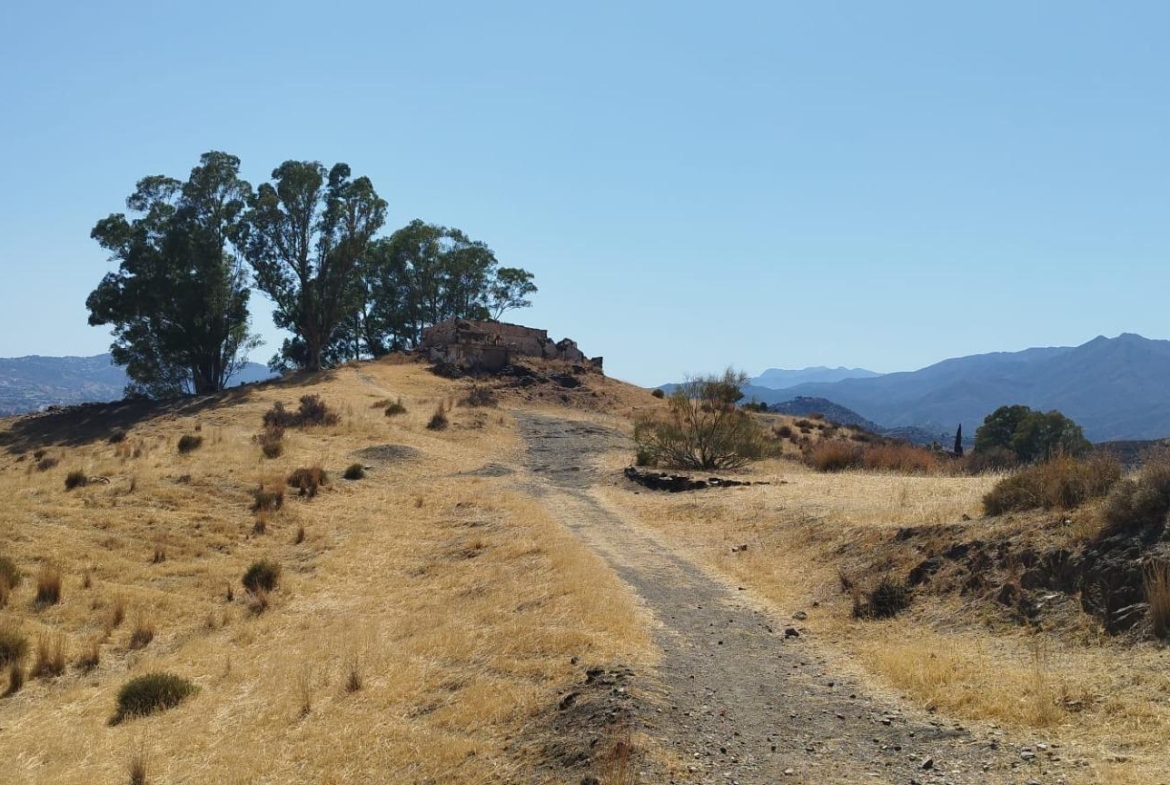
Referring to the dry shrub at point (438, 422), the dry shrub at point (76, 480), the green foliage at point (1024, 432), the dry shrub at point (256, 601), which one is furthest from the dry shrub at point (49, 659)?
the green foliage at point (1024, 432)

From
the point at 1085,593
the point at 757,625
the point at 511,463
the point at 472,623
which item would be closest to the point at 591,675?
the point at 757,625

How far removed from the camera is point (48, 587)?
15078 mm

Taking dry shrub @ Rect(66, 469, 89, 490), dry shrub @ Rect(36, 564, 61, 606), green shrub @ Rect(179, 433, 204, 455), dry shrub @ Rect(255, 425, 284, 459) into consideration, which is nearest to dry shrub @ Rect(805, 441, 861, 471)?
dry shrub @ Rect(255, 425, 284, 459)

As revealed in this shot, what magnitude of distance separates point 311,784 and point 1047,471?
434 inches

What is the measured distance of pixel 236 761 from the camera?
866cm

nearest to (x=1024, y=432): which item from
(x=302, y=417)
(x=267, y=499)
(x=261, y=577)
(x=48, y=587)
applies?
(x=302, y=417)

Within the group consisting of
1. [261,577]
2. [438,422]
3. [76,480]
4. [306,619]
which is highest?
[438,422]

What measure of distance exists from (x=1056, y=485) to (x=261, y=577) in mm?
14838

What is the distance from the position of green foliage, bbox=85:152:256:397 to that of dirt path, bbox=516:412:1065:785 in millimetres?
44170

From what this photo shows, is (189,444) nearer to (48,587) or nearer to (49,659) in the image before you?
(48,587)

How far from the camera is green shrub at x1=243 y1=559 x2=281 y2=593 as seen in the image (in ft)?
55.3

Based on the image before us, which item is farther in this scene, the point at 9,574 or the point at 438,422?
the point at 438,422

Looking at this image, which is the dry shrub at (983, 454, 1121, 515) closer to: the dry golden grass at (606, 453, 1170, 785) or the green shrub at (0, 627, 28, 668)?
the dry golden grass at (606, 453, 1170, 785)

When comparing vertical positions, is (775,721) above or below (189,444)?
below
